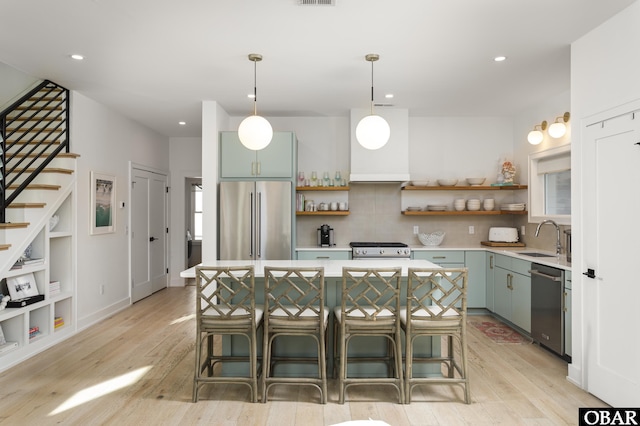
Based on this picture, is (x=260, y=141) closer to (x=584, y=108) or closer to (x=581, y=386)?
(x=584, y=108)

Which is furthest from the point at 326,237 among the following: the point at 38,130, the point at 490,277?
the point at 38,130

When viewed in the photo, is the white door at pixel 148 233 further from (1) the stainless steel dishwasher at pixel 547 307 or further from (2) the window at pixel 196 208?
(1) the stainless steel dishwasher at pixel 547 307

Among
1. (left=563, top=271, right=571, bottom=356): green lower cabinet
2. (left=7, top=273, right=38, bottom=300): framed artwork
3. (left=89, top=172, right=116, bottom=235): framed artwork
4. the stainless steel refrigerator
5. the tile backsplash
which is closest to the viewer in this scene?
(left=563, top=271, right=571, bottom=356): green lower cabinet

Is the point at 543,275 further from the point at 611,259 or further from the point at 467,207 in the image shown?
the point at 467,207

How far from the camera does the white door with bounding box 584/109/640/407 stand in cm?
268

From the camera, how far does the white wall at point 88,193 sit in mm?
4758

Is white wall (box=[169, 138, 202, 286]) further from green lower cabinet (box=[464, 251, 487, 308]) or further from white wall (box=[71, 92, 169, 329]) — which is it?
green lower cabinet (box=[464, 251, 487, 308])

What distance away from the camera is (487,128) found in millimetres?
5961

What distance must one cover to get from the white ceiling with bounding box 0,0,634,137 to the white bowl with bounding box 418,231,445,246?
1.75 metres

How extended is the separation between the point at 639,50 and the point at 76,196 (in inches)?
204

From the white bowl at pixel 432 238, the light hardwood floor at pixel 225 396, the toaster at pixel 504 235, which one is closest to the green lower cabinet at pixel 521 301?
the light hardwood floor at pixel 225 396

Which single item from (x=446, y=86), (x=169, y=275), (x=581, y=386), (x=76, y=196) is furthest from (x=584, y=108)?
(x=169, y=275)

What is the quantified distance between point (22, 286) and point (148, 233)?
9.12 ft
